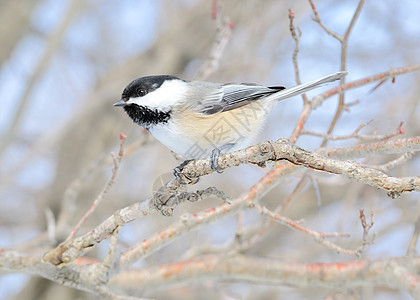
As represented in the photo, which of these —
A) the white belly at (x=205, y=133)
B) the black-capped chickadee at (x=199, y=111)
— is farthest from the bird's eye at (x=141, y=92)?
the white belly at (x=205, y=133)

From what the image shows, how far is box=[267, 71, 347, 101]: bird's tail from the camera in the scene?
1.94 m

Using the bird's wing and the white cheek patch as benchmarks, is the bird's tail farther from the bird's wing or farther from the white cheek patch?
the white cheek patch

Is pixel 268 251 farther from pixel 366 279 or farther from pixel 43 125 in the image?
pixel 43 125

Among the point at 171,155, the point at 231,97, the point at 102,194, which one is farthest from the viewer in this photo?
the point at 171,155

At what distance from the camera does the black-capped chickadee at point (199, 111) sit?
2037 mm

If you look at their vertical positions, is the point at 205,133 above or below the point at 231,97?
below

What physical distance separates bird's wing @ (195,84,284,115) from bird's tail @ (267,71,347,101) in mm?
41

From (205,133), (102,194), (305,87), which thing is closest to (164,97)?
(205,133)

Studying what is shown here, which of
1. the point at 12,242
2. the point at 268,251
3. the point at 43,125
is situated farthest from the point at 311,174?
the point at 43,125

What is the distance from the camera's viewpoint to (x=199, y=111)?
213 cm

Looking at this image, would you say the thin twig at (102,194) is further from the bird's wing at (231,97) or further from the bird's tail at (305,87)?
the bird's tail at (305,87)

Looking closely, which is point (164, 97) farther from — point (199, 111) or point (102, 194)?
point (102, 194)

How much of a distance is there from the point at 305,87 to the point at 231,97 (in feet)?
1.34

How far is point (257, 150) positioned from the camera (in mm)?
1447
